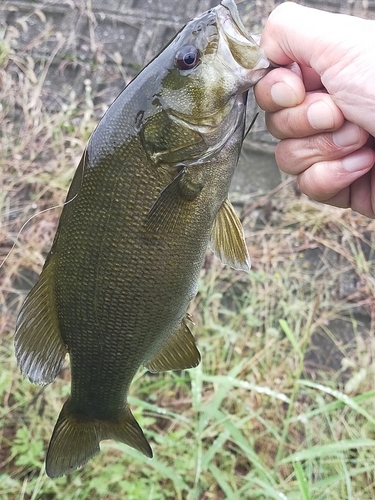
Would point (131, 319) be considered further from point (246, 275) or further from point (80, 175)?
point (246, 275)

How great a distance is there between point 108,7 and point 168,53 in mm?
2678

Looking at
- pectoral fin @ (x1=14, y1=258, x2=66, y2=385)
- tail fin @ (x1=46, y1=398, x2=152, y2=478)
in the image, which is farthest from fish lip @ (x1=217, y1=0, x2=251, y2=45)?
tail fin @ (x1=46, y1=398, x2=152, y2=478)

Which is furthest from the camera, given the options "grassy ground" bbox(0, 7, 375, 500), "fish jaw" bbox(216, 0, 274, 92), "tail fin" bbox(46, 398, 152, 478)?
"grassy ground" bbox(0, 7, 375, 500)

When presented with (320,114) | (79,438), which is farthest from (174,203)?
(79,438)

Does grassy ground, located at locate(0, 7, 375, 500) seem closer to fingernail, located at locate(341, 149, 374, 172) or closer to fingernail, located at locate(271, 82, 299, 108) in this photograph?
fingernail, located at locate(341, 149, 374, 172)

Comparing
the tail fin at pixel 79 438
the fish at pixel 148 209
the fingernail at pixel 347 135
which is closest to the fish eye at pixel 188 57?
the fish at pixel 148 209

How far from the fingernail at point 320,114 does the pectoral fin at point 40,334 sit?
2.24 feet

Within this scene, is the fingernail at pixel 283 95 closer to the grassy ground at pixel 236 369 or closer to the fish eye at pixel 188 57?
the fish eye at pixel 188 57

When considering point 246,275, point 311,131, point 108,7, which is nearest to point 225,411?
point 246,275

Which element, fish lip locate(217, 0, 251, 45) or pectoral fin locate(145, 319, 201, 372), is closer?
fish lip locate(217, 0, 251, 45)

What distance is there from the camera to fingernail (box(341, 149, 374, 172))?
1.35 metres

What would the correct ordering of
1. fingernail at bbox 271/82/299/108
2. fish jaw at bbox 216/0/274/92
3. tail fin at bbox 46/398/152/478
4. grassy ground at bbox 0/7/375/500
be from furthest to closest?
grassy ground at bbox 0/7/375/500, tail fin at bbox 46/398/152/478, fingernail at bbox 271/82/299/108, fish jaw at bbox 216/0/274/92

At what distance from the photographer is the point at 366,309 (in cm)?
256

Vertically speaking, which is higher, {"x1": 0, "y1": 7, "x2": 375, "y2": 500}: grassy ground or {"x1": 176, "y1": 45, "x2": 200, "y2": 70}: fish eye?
{"x1": 176, "y1": 45, "x2": 200, "y2": 70}: fish eye
